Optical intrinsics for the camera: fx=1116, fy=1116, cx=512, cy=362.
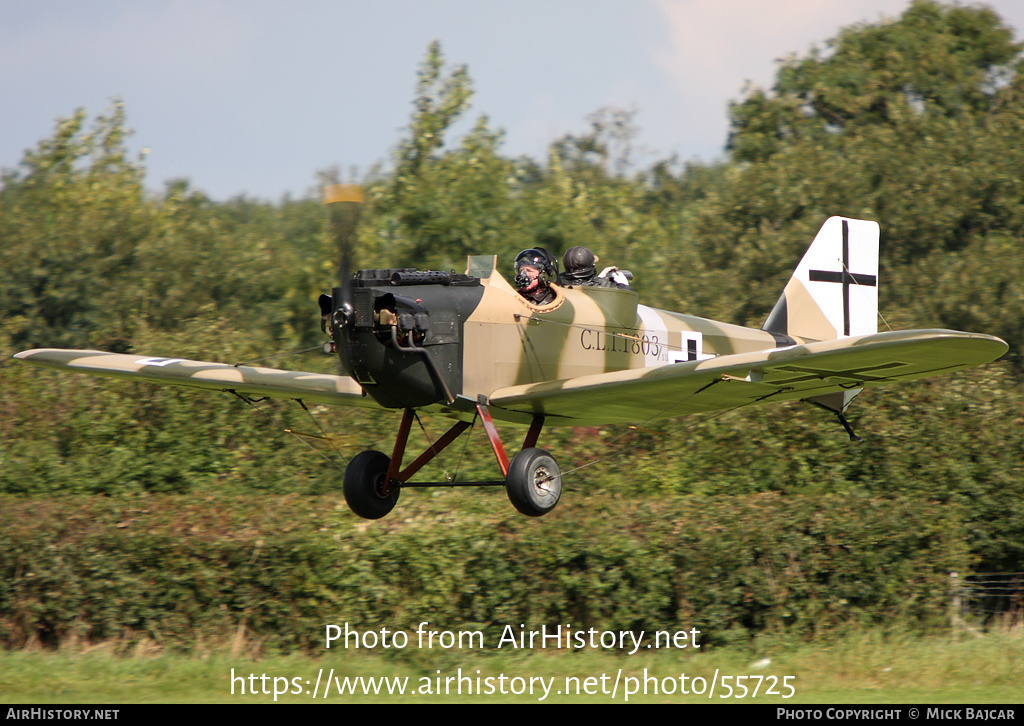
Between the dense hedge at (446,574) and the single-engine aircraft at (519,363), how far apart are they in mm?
2907

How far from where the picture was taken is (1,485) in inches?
660

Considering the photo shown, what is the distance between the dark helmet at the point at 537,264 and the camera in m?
10.2

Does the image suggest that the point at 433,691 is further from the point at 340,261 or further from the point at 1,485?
the point at 1,485

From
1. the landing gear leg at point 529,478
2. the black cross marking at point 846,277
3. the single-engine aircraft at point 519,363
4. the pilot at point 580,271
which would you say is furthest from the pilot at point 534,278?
the black cross marking at point 846,277

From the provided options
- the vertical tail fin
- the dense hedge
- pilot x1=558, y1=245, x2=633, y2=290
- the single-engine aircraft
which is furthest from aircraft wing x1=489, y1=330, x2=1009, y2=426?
the dense hedge

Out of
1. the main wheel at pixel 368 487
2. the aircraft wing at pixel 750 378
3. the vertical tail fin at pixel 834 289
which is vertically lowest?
the main wheel at pixel 368 487

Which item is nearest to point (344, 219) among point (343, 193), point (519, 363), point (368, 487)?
point (343, 193)

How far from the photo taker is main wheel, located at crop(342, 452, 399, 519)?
32.3ft

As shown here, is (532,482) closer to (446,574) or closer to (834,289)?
(446,574)

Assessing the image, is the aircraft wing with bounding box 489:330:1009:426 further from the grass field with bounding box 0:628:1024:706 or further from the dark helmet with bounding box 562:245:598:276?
the grass field with bounding box 0:628:1024:706

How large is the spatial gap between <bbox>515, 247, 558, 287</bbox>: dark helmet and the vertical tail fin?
3.57 metres

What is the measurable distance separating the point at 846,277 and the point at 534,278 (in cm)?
484

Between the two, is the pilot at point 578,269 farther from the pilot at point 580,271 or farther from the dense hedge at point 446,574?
the dense hedge at point 446,574

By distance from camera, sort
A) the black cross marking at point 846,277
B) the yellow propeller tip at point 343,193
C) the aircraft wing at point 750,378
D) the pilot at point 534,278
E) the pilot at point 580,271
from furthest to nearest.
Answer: the black cross marking at point 846,277 → the pilot at point 580,271 → the pilot at point 534,278 → the yellow propeller tip at point 343,193 → the aircraft wing at point 750,378
